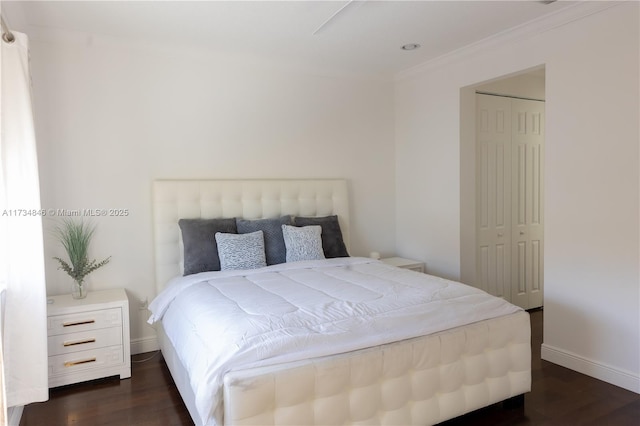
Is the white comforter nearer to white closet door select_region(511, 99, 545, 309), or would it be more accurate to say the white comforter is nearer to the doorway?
the doorway

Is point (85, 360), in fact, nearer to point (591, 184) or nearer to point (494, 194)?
point (591, 184)

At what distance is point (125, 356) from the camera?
3.06 meters

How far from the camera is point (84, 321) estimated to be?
9.67 feet

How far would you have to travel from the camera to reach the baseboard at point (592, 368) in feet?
9.06

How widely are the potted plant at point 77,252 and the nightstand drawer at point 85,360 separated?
1.36 feet

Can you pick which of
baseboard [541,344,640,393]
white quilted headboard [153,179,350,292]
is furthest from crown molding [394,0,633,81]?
baseboard [541,344,640,393]

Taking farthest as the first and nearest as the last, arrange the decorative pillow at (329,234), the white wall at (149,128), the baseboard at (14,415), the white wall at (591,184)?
the decorative pillow at (329,234), the white wall at (149,128), the white wall at (591,184), the baseboard at (14,415)

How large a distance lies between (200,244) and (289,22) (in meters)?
1.75

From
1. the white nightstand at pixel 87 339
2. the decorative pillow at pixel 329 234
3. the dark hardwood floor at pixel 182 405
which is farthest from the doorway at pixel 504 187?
the white nightstand at pixel 87 339

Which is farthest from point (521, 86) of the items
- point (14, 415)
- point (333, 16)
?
point (14, 415)

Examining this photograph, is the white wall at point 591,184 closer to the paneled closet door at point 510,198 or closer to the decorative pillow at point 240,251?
the paneled closet door at point 510,198

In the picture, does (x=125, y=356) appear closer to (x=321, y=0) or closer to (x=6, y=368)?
(x=6, y=368)

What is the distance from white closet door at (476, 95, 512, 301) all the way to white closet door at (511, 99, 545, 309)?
0.30 feet

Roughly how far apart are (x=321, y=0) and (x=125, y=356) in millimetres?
2729
